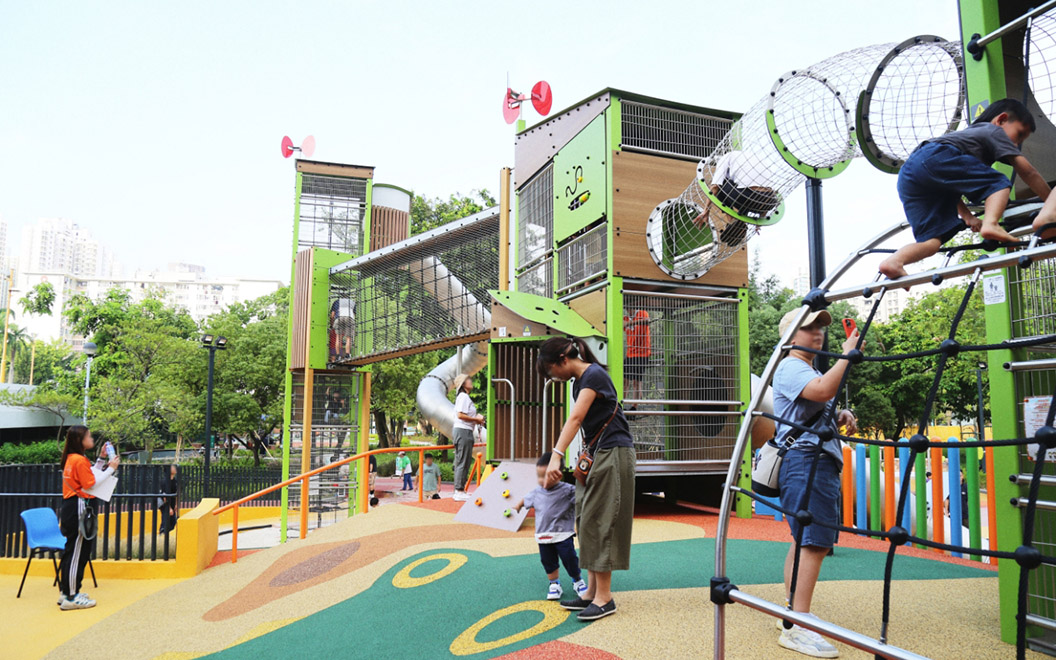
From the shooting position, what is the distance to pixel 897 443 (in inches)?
86.0

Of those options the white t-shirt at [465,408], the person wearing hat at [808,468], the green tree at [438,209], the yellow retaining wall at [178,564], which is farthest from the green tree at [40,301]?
the person wearing hat at [808,468]

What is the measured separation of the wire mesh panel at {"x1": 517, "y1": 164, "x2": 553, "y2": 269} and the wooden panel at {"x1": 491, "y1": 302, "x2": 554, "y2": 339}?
164 centimetres

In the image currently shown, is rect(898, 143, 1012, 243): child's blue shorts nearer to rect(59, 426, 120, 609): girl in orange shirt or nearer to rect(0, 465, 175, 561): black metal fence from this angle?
rect(59, 426, 120, 609): girl in orange shirt

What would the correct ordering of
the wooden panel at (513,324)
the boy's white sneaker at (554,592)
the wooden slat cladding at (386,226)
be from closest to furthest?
1. the boy's white sneaker at (554,592)
2. the wooden panel at (513,324)
3. the wooden slat cladding at (386,226)

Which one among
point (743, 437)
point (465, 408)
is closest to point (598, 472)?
point (743, 437)

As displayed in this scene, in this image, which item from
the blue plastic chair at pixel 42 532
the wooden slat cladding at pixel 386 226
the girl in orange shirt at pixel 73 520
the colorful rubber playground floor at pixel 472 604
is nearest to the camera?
the colorful rubber playground floor at pixel 472 604

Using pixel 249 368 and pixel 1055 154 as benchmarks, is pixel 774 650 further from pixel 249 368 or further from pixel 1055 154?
pixel 249 368

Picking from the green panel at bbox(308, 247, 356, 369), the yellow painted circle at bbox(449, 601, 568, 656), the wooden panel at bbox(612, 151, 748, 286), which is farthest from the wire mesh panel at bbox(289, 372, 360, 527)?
the yellow painted circle at bbox(449, 601, 568, 656)

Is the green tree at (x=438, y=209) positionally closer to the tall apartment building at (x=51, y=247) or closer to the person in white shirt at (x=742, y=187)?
the person in white shirt at (x=742, y=187)

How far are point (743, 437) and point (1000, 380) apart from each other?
5.53 ft

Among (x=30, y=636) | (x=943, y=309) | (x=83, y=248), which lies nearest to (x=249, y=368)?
(x=30, y=636)

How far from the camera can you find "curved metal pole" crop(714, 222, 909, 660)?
105 inches

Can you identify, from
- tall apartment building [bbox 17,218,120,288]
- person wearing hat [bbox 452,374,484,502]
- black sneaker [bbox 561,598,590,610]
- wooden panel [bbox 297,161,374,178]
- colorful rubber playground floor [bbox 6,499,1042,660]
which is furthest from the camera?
tall apartment building [bbox 17,218,120,288]

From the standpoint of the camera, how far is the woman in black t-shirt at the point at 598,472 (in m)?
3.97
